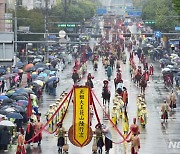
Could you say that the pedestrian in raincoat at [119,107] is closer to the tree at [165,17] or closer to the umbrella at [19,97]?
the umbrella at [19,97]

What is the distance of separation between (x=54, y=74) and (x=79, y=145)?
31.7m

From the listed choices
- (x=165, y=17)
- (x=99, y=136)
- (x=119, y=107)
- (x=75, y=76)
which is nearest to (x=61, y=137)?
(x=99, y=136)

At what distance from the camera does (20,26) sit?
10250 cm

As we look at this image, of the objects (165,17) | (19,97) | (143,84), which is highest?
(19,97)

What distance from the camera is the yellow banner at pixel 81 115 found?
36.5 metres

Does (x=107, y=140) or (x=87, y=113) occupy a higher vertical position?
(x=87, y=113)

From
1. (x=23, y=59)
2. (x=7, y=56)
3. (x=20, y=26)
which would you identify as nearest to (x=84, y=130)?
(x=7, y=56)

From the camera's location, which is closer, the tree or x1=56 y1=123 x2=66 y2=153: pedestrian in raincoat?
x1=56 y1=123 x2=66 y2=153: pedestrian in raincoat

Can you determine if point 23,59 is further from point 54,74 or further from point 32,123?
point 32,123

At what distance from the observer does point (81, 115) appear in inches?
1439

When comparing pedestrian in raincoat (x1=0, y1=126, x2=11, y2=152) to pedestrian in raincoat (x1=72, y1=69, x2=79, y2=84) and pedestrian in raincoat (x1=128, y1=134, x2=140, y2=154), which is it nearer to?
pedestrian in raincoat (x1=128, y1=134, x2=140, y2=154)

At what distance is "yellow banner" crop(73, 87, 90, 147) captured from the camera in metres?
36.5

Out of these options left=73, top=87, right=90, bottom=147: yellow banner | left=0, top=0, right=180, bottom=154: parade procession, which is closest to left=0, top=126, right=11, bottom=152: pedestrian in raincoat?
left=0, top=0, right=180, bottom=154: parade procession

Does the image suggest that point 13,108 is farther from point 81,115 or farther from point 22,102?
point 81,115
